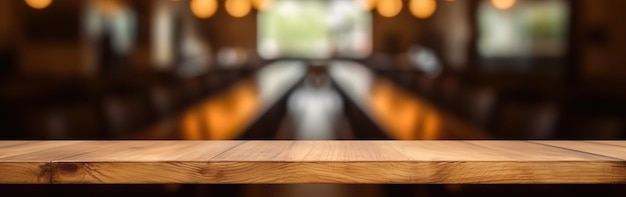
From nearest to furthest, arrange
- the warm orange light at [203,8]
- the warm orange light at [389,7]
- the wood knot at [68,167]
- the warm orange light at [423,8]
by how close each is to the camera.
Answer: the wood knot at [68,167]
the warm orange light at [203,8]
the warm orange light at [423,8]
the warm orange light at [389,7]

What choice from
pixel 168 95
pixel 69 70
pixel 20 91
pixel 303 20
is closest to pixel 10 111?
pixel 20 91

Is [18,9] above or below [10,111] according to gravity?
above

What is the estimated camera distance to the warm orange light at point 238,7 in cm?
231

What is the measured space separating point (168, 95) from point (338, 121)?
0.65 meters

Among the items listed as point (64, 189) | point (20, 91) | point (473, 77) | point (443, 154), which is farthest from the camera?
point (473, 77)

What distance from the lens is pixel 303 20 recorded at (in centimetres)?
243

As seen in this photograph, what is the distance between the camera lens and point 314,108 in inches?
93.4

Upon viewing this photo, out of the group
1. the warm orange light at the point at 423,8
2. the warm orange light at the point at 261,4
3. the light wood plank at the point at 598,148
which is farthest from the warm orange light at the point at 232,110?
the light wood plank at the point at 598,148

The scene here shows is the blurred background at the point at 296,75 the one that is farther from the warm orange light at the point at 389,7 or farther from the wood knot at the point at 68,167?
the wood knot at the point at 68,167

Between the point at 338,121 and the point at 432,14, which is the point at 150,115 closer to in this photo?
the point at 338,121

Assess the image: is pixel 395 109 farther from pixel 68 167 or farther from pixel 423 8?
pixel 68 167

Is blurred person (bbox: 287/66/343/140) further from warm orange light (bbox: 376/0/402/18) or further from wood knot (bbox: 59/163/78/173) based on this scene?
wood knot (bbox: 59/163/78/173)

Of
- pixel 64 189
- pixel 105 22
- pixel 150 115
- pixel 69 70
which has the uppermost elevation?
pixel 105 22

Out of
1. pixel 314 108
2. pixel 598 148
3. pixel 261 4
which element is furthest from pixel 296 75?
pixel 598 148
